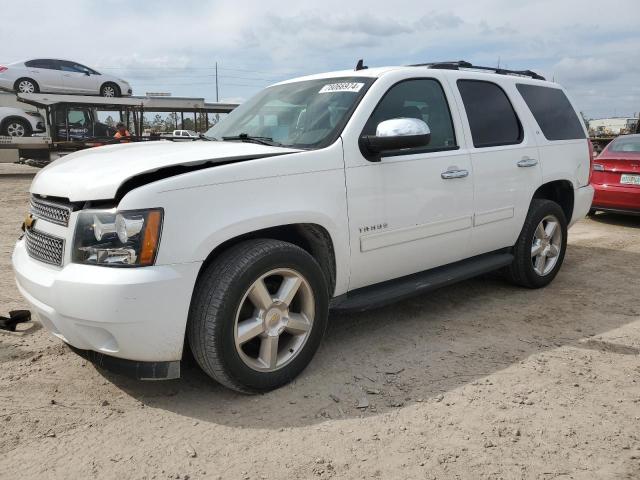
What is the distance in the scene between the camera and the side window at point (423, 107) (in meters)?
3.70

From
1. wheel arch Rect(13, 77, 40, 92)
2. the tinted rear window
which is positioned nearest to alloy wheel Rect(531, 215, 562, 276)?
the tinted rear window

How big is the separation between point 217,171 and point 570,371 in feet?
8.11

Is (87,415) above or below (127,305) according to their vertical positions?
below

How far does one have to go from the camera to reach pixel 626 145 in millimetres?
9078

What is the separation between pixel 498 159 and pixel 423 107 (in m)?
0.82

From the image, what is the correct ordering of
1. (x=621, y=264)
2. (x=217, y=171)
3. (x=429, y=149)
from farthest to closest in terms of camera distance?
1. (x=621, y=264)
2. (x=429, y=149)
3. (x=217, y=171)

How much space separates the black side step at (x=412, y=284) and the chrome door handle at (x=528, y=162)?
31.5 inches

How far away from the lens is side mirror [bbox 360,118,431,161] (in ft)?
10.7

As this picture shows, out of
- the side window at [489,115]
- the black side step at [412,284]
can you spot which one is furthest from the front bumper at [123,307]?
the side window at [489,115]

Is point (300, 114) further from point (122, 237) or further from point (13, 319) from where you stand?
point (13, 319)

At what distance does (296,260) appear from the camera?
10.0ft

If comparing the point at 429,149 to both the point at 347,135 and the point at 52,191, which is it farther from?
the point at 52,191

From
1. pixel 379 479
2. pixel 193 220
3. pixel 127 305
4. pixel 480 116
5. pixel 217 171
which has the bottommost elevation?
pixel 379 479

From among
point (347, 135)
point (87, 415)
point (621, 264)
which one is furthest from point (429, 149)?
point (621, 264)
